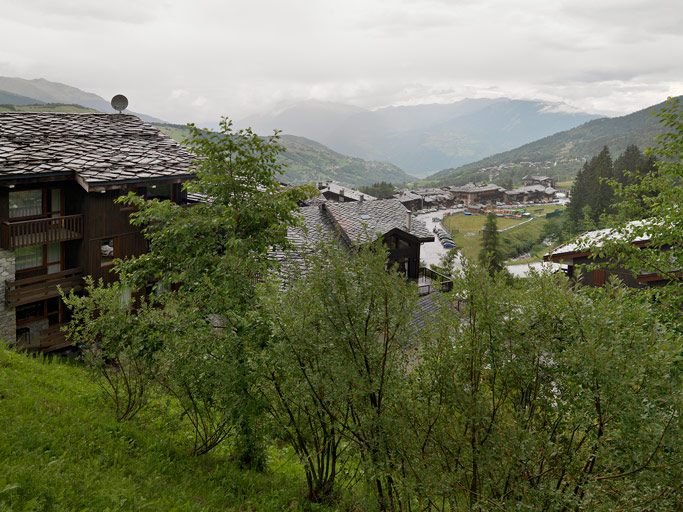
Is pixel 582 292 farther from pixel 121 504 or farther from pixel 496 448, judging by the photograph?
pixel 121 504

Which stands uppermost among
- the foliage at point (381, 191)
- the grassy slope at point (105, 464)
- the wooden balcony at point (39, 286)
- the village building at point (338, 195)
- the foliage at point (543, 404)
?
the foliage at point (381, 191)

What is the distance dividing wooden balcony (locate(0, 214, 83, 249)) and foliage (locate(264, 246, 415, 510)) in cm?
1655

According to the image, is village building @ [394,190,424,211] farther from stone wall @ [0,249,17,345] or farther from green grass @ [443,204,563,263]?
stone wall @ [0,249,17,345]

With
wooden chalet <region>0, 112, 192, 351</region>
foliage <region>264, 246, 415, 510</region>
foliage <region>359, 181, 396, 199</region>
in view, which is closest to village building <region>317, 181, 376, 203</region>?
foliage <region>359, 181, 396, 199</region>

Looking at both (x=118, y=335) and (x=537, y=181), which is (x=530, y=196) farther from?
(x=118, y=335)

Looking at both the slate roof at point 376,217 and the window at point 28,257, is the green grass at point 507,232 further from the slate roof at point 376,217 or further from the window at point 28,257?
the window at point 28,257

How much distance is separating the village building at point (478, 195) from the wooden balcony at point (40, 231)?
131 m

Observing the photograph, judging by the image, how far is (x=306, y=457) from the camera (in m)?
8.16

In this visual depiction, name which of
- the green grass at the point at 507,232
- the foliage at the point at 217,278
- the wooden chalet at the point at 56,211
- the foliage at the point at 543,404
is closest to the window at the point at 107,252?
the wooden chalet at the point at 56,211

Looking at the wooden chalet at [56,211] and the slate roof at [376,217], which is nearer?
the wooden chalet at [56,211]

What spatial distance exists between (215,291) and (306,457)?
315 cm

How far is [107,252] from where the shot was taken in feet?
75.6

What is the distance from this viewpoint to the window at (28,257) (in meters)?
19.8

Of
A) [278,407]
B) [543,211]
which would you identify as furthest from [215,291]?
[543,211]
